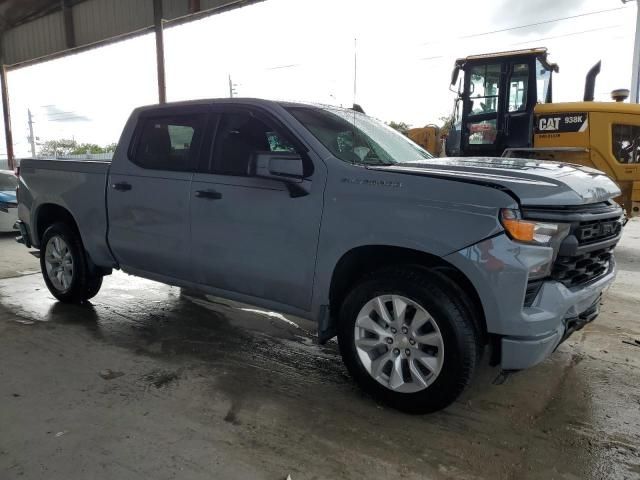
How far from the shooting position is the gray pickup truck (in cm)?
266

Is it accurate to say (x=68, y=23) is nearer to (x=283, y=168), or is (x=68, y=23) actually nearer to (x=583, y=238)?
(x=283, y=168)

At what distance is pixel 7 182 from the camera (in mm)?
9953

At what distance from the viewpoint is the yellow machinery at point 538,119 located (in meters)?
8.03

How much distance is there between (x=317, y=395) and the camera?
327 centimetres

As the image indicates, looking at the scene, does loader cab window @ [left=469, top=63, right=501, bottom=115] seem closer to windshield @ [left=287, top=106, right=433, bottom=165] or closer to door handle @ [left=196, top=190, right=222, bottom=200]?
windshield @ [left=287, top=106, right=433, bottom=165]

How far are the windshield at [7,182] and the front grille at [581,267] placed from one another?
10.3 meters

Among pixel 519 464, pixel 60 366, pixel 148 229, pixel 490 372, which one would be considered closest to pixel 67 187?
pixel 148 229

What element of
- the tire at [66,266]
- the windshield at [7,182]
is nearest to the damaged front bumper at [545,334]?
the tire at [66,266]

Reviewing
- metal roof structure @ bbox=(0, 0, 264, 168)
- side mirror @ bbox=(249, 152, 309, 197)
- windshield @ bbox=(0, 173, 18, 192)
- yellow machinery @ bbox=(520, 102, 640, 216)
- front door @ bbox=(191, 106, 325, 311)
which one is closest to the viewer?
side mirror @ bbox=(249, 152, 309, 197)

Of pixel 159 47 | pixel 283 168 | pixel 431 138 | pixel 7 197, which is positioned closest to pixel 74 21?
pixel 159 47

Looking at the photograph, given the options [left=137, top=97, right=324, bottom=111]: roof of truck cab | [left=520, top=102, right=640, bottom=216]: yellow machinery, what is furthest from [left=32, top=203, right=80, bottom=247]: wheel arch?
[left=520, top=102, right=640, bottom=216]: yellow machinery

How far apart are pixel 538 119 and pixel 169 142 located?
6582mm

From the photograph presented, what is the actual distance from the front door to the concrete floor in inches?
25.7

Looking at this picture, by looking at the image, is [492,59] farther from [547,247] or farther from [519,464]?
Answer: [519,464]
